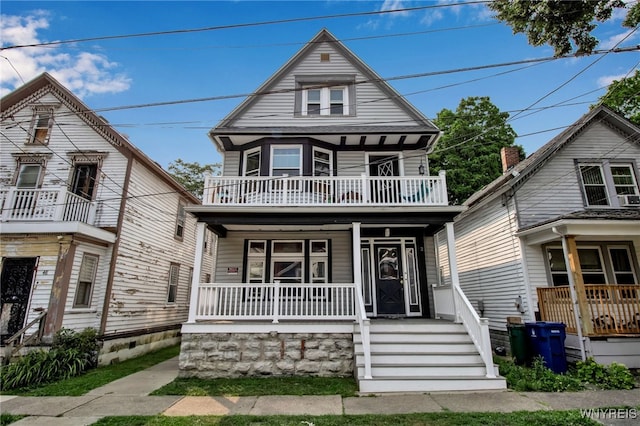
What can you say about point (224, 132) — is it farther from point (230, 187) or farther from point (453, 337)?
point (453, 337)

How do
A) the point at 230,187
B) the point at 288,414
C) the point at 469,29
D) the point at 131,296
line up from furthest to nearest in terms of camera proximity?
1. the point at 131,296
2. the point at 230,187
3. the point at 469,29
4. the point at 288,414

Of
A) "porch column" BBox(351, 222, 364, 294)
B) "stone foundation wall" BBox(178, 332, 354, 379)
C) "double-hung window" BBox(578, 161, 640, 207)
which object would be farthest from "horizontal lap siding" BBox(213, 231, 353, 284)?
"double-hung window" BBox(578, 161, 640, 207)

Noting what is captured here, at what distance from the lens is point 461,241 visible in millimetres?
13414

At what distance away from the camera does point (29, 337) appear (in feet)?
27.3

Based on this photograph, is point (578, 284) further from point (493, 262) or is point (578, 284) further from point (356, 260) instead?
point (356, 260)

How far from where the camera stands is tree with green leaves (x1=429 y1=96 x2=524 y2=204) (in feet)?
64.6

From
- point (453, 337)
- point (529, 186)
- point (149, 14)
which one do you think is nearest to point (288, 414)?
point (453, 337)

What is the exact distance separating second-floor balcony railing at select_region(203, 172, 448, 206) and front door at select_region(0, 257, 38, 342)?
5.49 meters

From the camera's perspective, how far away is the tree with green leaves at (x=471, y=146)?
64.6ft

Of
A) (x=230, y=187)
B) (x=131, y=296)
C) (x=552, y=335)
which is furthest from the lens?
(x=131, y=296)

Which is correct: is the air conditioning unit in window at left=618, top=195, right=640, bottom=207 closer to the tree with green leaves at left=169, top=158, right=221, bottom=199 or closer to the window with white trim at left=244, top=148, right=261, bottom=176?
the window with white trim at left=244, top=148, right=261, bottom=176

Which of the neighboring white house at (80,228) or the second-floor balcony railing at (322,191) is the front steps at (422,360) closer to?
the second-floor balcony railing at (322,191)

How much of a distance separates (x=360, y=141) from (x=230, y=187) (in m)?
4.51

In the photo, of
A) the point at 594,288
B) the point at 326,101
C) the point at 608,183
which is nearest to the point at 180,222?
the point at 326,101
